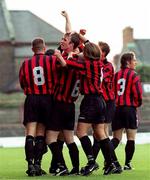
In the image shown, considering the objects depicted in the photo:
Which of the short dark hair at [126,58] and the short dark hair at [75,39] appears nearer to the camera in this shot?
the short dark hair at [75,39]

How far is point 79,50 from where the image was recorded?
1167 centimetres

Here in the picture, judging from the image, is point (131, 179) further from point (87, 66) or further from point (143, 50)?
point (143, 50)

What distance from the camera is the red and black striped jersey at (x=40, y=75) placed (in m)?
11.4

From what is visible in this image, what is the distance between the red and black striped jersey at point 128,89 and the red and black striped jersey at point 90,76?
51.8 inches

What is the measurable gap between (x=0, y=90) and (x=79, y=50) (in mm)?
62325

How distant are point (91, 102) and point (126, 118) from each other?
1478 millimetres

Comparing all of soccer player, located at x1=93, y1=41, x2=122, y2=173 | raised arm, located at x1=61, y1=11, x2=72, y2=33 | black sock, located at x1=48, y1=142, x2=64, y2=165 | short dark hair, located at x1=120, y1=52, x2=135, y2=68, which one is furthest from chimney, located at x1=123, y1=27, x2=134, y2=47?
black sock, located at x1=48, y1=142, x2=64, y2=165

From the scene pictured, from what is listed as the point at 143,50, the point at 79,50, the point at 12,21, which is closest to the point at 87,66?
the point at 79,50

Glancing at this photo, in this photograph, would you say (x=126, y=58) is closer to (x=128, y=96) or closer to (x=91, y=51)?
(x=128, y=96)

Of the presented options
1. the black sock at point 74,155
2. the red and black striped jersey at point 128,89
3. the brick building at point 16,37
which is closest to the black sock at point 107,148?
the black sock at point 74,155

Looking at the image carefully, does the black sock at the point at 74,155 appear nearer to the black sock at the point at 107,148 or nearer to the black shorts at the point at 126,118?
the black sock at the point at 107,148

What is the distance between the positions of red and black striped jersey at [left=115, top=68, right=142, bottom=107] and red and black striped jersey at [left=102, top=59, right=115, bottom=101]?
14 cm

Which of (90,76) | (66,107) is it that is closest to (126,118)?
(66,107)

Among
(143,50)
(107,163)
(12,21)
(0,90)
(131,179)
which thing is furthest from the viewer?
(143,50)
